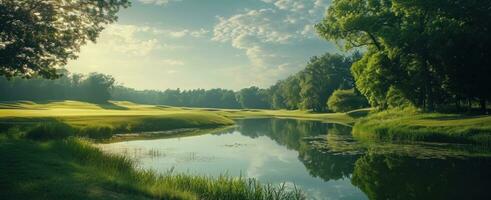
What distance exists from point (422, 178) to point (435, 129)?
61.8 feet

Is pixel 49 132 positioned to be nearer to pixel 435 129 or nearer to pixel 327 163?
pixel 327 163

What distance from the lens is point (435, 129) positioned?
3859cm

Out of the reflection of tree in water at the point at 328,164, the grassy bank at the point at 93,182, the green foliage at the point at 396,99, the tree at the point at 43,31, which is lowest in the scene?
the reflection of tree in water at the point at 328,164

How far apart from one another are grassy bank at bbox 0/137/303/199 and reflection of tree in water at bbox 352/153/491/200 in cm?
554

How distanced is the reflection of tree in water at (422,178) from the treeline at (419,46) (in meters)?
22.8

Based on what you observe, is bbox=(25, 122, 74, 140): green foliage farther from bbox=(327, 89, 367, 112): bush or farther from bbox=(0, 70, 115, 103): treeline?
bbox=(0, 70, 115, 103): treeline

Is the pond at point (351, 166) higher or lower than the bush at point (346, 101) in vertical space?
lower

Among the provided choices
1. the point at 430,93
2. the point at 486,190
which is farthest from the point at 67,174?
the point at 430,93

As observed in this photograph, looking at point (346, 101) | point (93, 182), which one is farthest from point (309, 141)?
point (346, 101)

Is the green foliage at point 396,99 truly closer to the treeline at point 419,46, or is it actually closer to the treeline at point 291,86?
the treeline at point 419,46

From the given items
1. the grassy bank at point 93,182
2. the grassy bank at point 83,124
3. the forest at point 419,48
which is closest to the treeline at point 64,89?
the grassy bank at point 83,124

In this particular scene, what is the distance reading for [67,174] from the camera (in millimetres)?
16531

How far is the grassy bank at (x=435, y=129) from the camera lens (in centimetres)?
3498

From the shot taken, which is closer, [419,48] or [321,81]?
[419,48]
